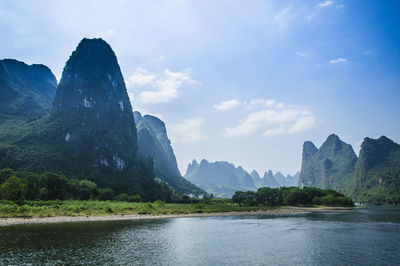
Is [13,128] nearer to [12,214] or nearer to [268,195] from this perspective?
[12,214]

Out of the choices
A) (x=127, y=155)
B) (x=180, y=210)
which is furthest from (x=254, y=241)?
(x=127, y=155)

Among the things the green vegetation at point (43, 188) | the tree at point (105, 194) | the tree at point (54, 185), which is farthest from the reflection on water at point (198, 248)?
the tree at point (105, 194)

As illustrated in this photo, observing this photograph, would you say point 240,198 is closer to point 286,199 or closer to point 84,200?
point 286,199

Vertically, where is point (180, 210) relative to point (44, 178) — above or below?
below

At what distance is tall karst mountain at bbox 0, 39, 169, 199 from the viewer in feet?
394

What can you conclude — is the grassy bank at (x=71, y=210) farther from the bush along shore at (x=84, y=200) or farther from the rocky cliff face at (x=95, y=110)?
the rocky cliff face at (x=95, y=110)

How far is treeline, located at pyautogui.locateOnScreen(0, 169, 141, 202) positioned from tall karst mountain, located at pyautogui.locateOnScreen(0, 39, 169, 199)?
25.8 meters

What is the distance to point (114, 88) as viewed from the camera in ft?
616

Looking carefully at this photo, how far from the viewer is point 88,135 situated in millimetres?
150500

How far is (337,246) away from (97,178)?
115248 millimetres

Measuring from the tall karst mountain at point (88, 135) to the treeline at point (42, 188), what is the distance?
2579 cm

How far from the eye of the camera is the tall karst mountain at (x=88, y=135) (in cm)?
12006

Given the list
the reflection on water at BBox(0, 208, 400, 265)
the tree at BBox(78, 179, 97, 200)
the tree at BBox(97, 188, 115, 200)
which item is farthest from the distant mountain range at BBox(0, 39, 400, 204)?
the reflection on water at BBox(0, 208, 400, 265)

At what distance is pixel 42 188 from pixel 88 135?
243 ft
